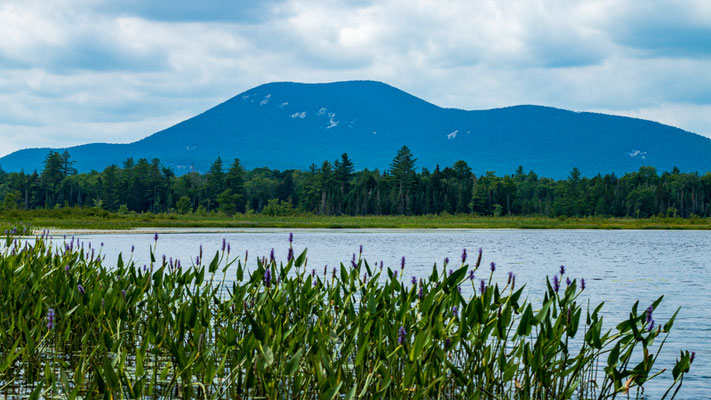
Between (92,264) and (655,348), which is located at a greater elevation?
(92,264)

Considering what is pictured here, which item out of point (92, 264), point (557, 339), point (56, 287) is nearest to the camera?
point (557, 339)

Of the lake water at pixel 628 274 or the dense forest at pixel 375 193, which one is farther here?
the dense forest at pixel 375 193

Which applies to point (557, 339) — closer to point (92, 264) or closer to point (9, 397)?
point (9, 397)

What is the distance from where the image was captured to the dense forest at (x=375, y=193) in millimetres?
142375

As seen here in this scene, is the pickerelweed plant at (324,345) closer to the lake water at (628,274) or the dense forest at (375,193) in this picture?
the lake water at (628,274)

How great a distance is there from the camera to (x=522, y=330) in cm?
739

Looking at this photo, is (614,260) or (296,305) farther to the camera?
(614,260)

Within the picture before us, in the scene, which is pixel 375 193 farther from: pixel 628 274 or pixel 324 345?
pixel 324 345

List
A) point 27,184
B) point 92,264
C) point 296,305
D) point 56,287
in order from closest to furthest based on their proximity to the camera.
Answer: point 296,305
point 56,287
point 92,264
point 27,184

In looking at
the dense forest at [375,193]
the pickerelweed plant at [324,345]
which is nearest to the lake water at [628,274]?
the pickerelweed plant at [324,345]

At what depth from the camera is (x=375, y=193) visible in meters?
145

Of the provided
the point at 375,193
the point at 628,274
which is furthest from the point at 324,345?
the point at 375,193

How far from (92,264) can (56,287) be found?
9.48 ft

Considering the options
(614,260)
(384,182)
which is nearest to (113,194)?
(384,182)
